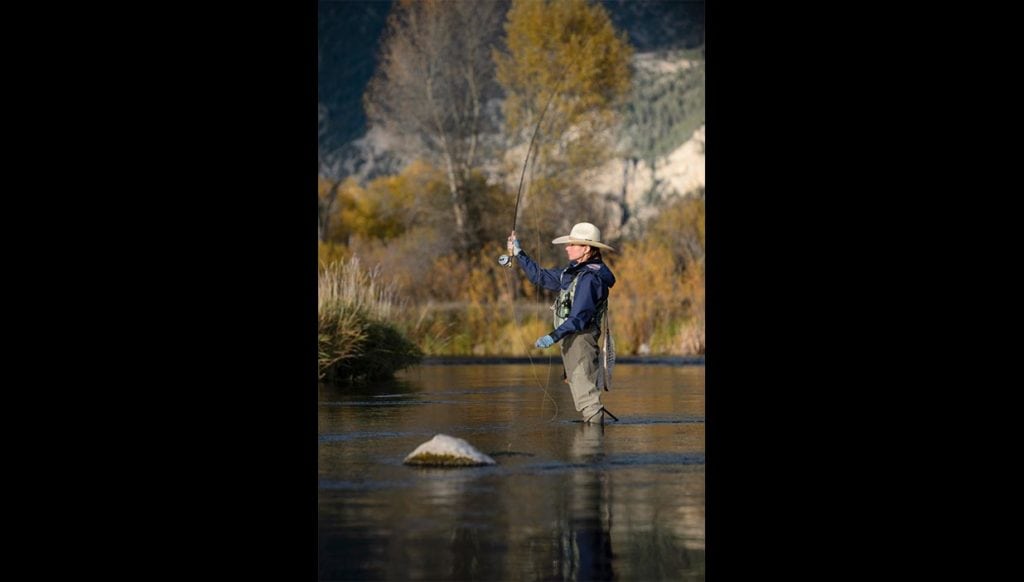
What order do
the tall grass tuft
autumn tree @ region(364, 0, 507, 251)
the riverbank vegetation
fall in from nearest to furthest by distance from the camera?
the tall grass tuft, the riverbank vegetation, autumn tree @ region(364, 0, 507, 251)

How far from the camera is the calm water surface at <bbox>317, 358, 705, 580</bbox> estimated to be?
7219 mm

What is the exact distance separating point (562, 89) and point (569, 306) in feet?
45.8

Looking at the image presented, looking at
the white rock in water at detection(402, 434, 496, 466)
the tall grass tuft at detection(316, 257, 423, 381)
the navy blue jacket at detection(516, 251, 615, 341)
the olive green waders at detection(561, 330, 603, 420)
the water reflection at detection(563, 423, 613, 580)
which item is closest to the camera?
the water reflection at detection(563, 423, 613, 580)

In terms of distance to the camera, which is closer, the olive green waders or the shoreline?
the olive green waders

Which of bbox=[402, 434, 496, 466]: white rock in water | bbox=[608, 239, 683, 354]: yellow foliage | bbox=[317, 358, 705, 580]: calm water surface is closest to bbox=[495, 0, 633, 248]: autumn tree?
bbox=[608, 239, 683, 354]: yellow foliage

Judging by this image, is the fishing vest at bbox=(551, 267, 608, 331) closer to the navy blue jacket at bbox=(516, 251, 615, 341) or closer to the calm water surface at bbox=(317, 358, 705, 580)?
the navy blue jacket at bbox=(516, 251, 615, 341)

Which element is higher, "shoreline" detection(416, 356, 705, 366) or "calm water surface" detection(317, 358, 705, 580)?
"shoreline" detection(416, 356, 705, 366)

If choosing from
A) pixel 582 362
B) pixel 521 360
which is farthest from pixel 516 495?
pixel 521 360

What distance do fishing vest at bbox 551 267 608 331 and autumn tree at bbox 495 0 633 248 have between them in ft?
44.6

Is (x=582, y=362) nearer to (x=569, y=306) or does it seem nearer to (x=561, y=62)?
(x=569, y=306)

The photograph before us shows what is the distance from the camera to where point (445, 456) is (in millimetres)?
9672

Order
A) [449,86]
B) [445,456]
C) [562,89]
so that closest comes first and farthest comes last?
[445,456] < [562,89] < [449,86]
